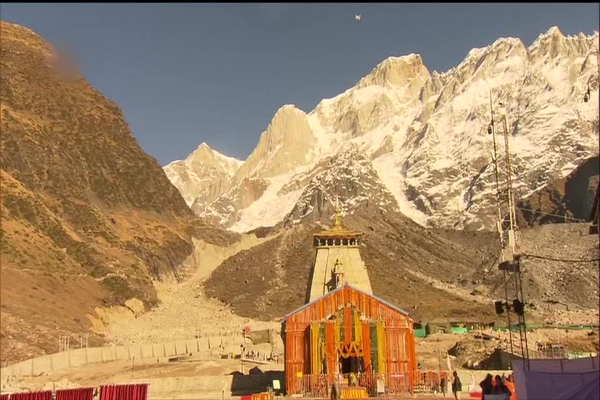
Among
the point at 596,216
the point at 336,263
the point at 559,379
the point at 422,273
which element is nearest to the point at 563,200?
the point at 422,273

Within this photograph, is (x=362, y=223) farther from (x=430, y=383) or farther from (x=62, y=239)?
(x=430, y=383)

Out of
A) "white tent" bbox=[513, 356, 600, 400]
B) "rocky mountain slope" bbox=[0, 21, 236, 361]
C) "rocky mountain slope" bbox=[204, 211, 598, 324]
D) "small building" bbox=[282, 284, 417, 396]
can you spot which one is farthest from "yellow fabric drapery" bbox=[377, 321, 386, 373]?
"rocky mountain slope" bbox=[204, 211, 598, 324]

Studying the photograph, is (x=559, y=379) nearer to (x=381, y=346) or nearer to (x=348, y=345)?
(x=381, y=346)

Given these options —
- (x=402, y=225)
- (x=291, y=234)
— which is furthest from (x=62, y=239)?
(x=402, y=225)

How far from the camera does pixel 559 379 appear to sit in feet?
65.7

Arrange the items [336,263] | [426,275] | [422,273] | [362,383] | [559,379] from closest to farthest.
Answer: [559,379] < [362,383] < [336,263] < [426,275] < [422,273]

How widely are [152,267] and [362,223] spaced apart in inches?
1717

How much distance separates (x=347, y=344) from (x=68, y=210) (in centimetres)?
8737

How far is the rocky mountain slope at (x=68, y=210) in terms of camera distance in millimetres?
80312

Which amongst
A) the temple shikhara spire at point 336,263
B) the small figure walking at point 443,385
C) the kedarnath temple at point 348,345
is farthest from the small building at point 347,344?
the temple shikhara spire at point 336,263

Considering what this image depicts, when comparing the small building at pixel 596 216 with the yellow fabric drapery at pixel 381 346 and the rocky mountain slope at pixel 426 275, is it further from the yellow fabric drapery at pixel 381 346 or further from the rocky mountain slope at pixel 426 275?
the rocky mountain slope at pixel 426 275

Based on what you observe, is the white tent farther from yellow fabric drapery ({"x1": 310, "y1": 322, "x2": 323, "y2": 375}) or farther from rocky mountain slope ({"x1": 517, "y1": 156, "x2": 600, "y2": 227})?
rocky mountain slope ({"x1": 517, "y1": 156, "x2": 600, "y2": 227})

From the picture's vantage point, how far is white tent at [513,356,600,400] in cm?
1889

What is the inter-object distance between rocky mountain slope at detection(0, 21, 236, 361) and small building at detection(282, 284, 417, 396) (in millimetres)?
34155
